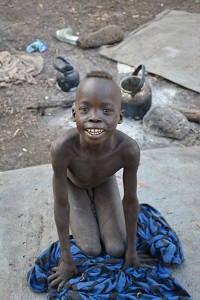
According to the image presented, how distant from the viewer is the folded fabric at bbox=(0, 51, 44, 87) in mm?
5383

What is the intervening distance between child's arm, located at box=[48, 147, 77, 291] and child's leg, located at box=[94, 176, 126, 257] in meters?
0.29

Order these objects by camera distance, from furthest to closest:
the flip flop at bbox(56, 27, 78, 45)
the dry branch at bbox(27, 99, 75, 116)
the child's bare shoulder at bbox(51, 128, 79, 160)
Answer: the flip flop at bbox(56, 27, 78, 45)
the dry branch at bbox(27, 99, 75, 116)
the child's bare shoulder at bbox(51, 128, 79, 160)

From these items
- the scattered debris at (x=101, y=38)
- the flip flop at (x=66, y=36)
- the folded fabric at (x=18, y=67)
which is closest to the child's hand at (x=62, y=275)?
the folded fabric at (x=18, y=67)

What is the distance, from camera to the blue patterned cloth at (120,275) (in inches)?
97.8

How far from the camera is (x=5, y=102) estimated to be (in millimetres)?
5070

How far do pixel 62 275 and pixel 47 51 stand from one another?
4.18 meters

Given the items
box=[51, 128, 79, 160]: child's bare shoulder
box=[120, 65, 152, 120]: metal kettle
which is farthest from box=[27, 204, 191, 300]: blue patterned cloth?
box=[120, 65, 152, 120]: metal kettle

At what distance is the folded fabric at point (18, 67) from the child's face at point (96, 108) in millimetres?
3371

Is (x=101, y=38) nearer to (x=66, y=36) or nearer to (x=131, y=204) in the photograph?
(x=66, y=36)

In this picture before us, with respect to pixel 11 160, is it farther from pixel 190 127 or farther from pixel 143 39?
pixel 143 39

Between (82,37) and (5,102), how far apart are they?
1.69m

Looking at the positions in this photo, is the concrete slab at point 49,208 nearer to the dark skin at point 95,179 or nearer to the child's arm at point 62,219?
the child's arm at point 62,219

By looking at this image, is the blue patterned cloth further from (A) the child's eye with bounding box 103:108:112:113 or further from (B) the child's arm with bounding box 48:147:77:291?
(A) the child's eye with bounding box 103:108:112:113

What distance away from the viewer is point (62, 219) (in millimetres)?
2504
